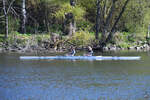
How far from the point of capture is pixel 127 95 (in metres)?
19.0

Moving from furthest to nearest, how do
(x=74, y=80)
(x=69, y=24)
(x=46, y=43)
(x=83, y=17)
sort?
(x=83, y=17)
(x=69, y=24)
(x=46, y=43)
(x=74, y=80)

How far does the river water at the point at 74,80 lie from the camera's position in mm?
18906

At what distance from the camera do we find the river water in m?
18.9

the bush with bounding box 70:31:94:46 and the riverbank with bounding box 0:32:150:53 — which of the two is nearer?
the riverbank with bounding box 0:32:150:53

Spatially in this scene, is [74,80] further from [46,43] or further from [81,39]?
[46,43]

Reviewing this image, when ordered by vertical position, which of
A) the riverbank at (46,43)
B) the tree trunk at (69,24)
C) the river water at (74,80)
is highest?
the tree trunk at (69,24)

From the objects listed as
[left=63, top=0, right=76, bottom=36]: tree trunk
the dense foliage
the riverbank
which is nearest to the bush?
the riverbank

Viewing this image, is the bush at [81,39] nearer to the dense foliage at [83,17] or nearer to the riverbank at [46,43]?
the riverbank at [46,43]

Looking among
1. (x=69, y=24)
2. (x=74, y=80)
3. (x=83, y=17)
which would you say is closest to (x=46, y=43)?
(x=69, y=24)

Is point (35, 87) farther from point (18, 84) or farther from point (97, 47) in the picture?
point (97, 47)

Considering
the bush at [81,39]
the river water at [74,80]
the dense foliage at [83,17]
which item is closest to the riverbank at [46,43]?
the bush at [81,39]

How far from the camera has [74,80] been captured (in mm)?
22750

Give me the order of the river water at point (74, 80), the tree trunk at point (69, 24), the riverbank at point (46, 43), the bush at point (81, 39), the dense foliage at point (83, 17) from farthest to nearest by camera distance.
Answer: the dense foliage at point (83, 17) < the tree trunk at point (69, 24) < the bush at point (81, 39) < the riverbank at point (46, 43) < the river water at point (74, 80)

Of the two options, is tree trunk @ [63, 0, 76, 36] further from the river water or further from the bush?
the river water
